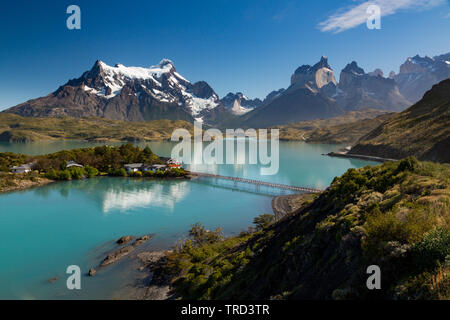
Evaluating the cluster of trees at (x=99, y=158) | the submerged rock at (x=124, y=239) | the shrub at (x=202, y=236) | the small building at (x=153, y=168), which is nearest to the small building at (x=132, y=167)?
the small building at (x=153, y=168)

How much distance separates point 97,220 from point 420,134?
14670 cm

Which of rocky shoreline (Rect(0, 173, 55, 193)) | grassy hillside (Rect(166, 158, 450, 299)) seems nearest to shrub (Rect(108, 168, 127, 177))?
rocky shoreline (Rect(0, 173, 55, 193))

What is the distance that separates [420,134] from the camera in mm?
125688

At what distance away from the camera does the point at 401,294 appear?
9578 mm

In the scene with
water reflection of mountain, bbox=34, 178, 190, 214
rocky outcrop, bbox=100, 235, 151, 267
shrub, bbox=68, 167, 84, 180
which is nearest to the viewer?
rocky outcrop, bbox=100, 235, 151, 267

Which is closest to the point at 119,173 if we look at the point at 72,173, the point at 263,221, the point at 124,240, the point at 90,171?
the point at 90,171

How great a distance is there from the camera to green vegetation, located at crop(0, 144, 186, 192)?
83500 mm

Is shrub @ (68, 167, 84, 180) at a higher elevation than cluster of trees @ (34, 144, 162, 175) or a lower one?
lower

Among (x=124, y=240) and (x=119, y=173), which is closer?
(x=124, y=240)

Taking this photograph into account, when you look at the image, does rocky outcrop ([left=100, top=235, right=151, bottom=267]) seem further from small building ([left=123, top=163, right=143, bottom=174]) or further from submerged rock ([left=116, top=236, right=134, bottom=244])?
small building ([left=123, top=163, right=143, bottom=174])

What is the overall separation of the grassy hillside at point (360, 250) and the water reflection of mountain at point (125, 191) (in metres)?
40.2

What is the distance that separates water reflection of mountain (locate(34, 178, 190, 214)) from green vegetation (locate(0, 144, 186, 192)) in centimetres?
436

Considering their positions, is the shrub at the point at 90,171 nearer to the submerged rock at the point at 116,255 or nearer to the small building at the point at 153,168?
the small building at the point at 153,168

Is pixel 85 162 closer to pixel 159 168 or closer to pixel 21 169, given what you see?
pixel 21 169
